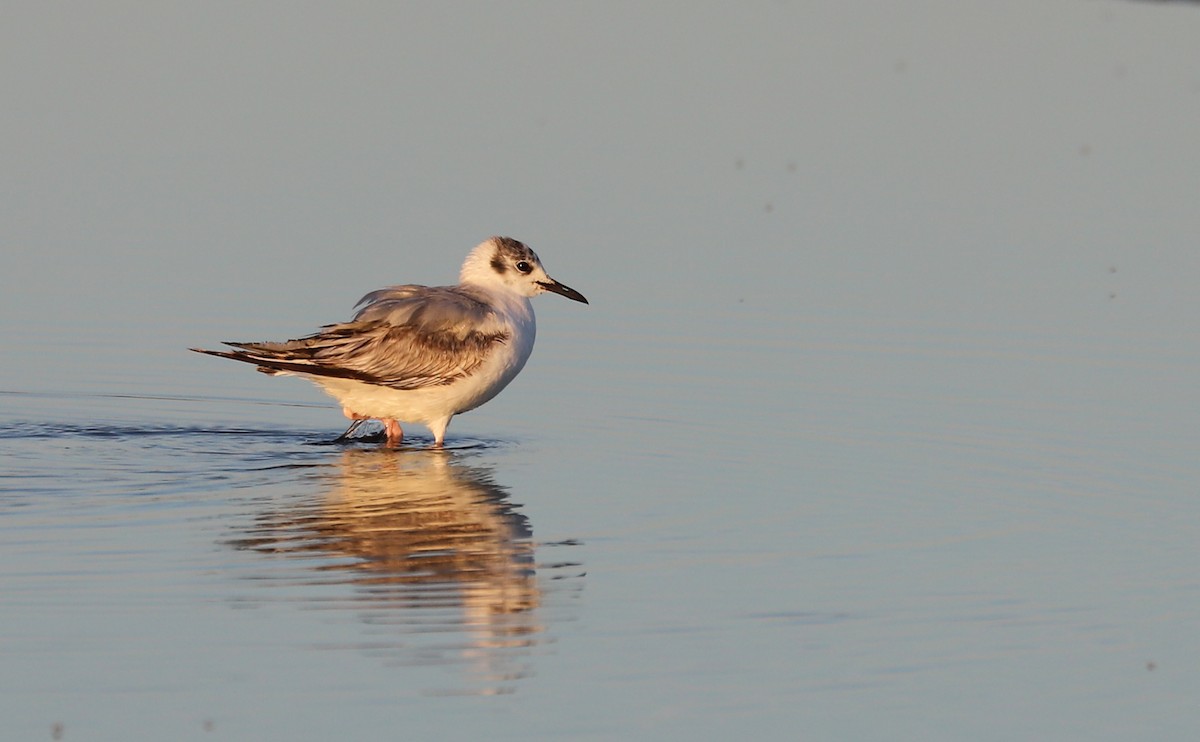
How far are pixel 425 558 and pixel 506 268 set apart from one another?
538cm

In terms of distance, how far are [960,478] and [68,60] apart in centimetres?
1677

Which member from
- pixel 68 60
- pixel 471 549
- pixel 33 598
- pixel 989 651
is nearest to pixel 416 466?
pixel 471 549

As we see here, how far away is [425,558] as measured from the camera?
12.3 metres

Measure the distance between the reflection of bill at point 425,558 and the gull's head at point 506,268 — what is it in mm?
2343

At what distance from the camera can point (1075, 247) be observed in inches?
845

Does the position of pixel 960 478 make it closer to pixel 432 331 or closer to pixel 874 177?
→ pixel 432 331

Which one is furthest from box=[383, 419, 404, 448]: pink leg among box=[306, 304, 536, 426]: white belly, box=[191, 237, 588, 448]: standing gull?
box=[306, 304, 536, 426]: white belly

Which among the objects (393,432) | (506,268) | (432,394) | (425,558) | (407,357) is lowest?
(425,558)

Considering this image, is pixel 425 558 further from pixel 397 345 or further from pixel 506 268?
pixel 506 268

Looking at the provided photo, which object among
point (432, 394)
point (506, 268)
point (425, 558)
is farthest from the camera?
point (506, 268)

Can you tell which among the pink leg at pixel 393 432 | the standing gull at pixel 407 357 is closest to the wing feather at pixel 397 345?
the standing gull at pixel 407 357

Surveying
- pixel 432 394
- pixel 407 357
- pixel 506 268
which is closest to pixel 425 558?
pixel 432 394

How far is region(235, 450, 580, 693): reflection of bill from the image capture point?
1058 cm

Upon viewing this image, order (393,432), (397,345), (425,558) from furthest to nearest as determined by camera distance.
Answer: (393,432)
(397,345)
(425,558)
